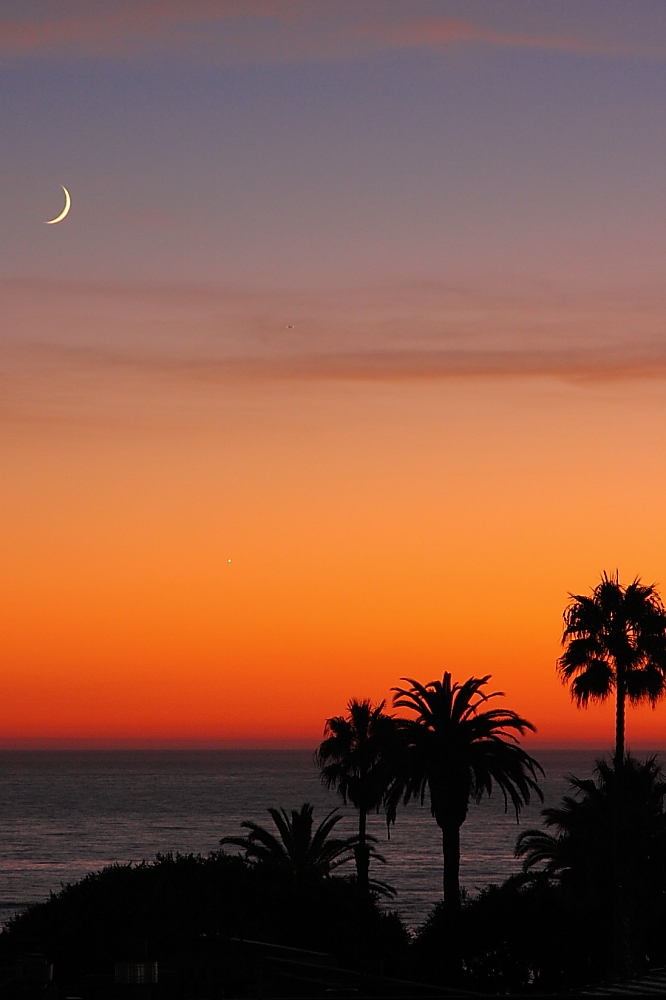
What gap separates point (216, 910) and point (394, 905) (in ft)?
268

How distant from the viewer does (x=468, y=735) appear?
50.4 metres

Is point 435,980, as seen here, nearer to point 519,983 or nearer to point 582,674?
point 519,983

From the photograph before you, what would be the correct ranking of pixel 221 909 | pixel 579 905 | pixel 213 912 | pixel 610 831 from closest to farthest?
pixel 610 831
pixel 579 905
pixel 213 912
pixel 221 909

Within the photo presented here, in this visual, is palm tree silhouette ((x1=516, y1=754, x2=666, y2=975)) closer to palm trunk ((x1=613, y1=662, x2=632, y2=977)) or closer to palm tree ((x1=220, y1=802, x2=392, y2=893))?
A: palm trunk ((x1=613, y1=662, x2=632, y2=977))

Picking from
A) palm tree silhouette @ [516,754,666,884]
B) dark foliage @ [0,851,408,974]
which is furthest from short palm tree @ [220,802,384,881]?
palm tree silhouette @ [516,754,666,884]

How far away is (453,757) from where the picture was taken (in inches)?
1966

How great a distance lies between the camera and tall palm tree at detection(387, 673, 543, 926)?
49281 mm

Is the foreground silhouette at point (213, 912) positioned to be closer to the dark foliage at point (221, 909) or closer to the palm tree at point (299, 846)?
the dark foliage at point (221, 909)

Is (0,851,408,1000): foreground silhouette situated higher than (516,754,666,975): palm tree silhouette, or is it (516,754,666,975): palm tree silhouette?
(516,754,666,975): palm tree silhouette

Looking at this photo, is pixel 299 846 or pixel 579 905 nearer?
pixel 579 905

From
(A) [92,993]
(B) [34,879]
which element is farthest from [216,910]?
(B) [34,879]

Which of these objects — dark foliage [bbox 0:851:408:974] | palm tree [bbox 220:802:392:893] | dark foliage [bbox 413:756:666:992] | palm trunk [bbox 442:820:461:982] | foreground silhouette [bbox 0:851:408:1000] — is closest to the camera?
dark foliage [bbox 413:756:666:992]

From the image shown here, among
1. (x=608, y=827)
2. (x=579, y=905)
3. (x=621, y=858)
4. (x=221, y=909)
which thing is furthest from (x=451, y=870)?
(x=621, y=858)

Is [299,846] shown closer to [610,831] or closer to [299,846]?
[299,846]
